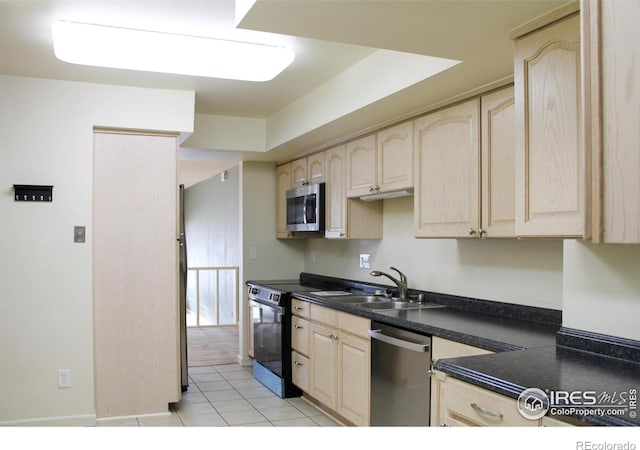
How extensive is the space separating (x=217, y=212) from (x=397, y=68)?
23.1 feet

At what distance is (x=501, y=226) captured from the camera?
275cm

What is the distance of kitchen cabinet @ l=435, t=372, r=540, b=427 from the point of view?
1632 mm

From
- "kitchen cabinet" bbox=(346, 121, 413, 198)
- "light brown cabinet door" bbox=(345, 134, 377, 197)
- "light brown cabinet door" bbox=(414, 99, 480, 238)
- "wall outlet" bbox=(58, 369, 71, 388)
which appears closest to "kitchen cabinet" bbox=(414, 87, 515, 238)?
"light brown cabinet door" bbox=(414, 99, 480, 238)

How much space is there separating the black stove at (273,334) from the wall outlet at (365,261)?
0.44 meters

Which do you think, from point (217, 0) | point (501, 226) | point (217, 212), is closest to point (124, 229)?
point (217, 0)

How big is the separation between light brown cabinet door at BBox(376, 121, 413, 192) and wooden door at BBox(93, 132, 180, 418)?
1.51m

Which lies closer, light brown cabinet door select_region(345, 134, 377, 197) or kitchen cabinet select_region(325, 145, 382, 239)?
light brown cabinet door select_region(345, 134, 377, 197)

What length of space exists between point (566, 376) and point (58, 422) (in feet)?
10.9

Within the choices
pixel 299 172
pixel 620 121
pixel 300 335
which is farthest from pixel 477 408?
pixel 299 172

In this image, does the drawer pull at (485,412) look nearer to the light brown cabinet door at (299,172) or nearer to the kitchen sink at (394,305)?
the kitchen sink at (394,305)

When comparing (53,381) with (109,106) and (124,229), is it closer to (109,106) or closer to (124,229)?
(124,229)

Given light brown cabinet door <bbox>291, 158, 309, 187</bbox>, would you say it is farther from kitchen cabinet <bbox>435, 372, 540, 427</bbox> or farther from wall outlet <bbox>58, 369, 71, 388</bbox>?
kitchen cabinet <bbox>435, 372, 540, 427</bbox>

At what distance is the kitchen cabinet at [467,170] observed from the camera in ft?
8.96

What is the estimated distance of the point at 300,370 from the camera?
14.1 feet
